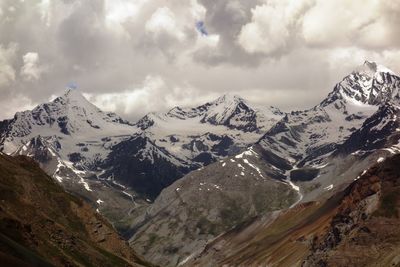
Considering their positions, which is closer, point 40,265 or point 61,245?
point 40,265

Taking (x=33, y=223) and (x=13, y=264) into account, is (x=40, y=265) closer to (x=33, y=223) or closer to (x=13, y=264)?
(x=13, y=264)

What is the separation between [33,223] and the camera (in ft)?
648

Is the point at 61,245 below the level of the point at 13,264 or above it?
above

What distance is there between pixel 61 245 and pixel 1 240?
70.4m

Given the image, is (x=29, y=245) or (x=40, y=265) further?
(x=29, y=245)

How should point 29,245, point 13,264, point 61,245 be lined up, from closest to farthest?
point 13,264 < point 29,245 < point 61,245

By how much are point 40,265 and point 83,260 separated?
223 ft

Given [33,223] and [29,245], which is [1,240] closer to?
[29,245]

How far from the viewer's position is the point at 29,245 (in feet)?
523

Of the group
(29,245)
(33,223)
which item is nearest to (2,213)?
(29,245)

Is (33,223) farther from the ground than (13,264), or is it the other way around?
(33,223)

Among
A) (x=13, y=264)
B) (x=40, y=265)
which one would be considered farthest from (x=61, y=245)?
(x=13, y=264)

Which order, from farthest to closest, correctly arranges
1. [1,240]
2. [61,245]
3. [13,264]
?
[61,245]
[1,240]
[13,264]

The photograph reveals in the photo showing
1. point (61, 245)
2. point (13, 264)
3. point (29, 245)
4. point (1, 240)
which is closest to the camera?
point (13, 264)
